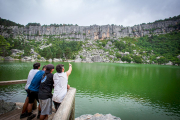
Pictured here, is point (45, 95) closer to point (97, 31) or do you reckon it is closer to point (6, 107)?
point (6, 107)

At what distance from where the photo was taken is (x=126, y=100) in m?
10.2

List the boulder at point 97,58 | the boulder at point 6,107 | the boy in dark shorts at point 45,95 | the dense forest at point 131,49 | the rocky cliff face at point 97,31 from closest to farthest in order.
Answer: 1. the boy in dark shorts at point 45,95
2. the boulder at point 6,107
3. the dense forest at point 131,49
4. the boulder at point 97,58
5. the rocky cliff face at point 97,31

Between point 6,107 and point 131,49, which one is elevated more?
point 131,49

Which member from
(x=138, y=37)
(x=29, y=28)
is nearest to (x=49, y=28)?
(x=29, y=28)

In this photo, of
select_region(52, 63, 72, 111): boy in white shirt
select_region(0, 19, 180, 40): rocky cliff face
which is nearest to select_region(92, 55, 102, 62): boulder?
select_region(0, 19, 180, 40): rocky cliff face

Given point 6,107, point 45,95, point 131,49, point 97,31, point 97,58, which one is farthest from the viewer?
point 97,31

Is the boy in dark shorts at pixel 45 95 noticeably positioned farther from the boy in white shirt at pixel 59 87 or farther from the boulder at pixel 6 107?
the boulder at pixel 6 107

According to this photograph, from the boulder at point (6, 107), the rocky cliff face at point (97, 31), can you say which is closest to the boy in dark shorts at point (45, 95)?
the boulder at point (6, 107)

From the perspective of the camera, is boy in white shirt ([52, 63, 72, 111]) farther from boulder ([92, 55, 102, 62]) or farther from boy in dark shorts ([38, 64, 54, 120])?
Result: boulder ([92, 55, 102, 62])

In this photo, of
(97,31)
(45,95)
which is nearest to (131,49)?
(97,31)

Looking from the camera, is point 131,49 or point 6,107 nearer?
point 6,107

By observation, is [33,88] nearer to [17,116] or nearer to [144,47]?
[17,116]

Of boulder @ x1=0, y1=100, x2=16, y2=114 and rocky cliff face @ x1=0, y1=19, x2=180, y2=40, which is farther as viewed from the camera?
rocky cliff face @ x1=0, y1=19, x2=180, y2=40

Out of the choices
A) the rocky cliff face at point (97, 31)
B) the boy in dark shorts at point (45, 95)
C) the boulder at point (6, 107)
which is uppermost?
the rocky cliff face at point (97, 31)
